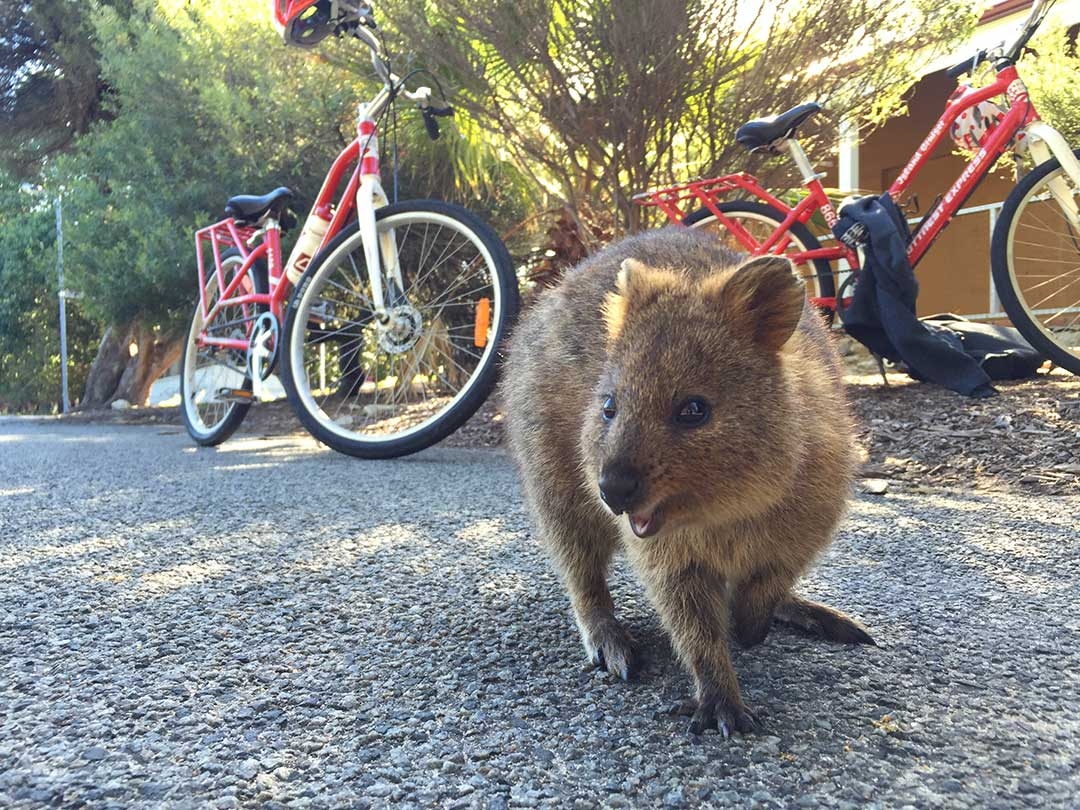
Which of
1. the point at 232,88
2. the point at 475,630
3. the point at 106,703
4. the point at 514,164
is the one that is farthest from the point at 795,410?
the point at 232,88

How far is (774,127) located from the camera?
16.2 feet

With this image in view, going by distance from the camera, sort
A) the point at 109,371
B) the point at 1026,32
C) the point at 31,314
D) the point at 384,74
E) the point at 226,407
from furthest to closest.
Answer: the point at 31,314 → the point at 109,371 → the point at 226,407 → the point at 384,74 → the point at 1026,32

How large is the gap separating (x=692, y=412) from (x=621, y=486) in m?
0.23

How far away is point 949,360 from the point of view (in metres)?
4.69

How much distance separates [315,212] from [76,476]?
2.07 m

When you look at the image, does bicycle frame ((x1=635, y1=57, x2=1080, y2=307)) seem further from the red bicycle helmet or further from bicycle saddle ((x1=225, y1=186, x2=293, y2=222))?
bicycle saddle ((x1=225, y1=186, x2=293, y2=222))

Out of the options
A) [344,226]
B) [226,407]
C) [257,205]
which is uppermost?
[257,205]

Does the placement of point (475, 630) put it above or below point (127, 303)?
below

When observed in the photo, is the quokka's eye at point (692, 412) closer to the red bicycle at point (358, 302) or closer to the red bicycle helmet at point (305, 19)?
the red bicycle at point (358, 302)

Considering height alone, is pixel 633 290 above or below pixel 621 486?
above

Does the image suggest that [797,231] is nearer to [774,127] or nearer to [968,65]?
[774,127]

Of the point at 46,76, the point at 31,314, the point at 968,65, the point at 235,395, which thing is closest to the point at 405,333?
the point at 235,395

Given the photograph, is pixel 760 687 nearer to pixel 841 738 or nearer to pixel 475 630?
pixel 841 738

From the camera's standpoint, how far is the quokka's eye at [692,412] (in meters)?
1.58
